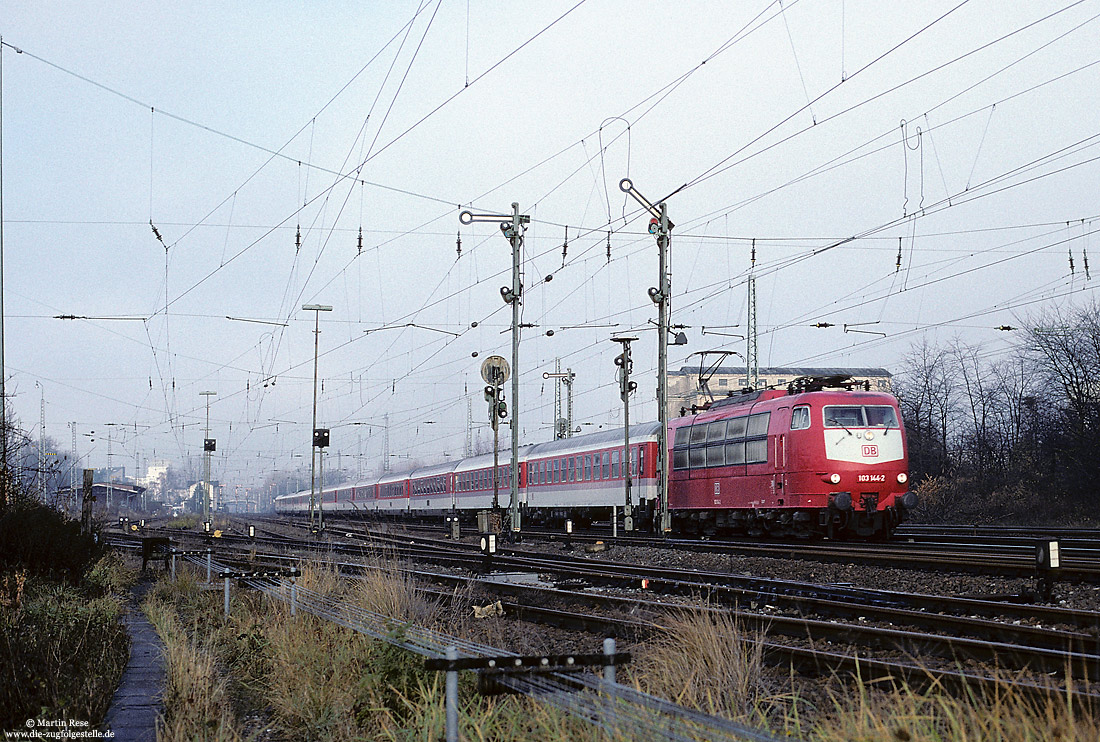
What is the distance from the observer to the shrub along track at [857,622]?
24.9 feet

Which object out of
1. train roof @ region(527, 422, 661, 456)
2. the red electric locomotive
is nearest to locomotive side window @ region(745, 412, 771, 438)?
the red electric locomotive

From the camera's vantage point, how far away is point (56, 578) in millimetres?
16469

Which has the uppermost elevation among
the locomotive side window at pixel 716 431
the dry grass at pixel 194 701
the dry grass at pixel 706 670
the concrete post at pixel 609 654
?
the locomotive side window at pixel 716 431

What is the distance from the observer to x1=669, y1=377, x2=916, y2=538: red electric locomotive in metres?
22.4

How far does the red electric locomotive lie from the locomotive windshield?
0.07ft

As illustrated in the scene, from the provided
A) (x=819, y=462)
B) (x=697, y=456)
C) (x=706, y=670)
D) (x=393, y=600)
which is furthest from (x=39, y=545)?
(x=697, y=456)

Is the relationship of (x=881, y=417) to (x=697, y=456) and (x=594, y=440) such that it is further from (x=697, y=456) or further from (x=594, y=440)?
(x=594, y=440)

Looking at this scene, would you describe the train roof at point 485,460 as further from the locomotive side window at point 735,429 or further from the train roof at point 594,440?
the locomotive side window at point 735,429

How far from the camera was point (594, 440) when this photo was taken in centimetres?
3691

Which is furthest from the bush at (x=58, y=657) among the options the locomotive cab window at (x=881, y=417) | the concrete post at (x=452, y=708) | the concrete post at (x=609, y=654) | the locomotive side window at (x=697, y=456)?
the locomotive side window at (x=697, y=456)

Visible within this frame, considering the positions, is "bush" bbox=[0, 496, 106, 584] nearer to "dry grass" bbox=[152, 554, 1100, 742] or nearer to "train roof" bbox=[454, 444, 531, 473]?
"dry grass" bbox=[152, 554, 1100, 742]

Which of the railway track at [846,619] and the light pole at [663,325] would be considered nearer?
the railway track at [846,619]

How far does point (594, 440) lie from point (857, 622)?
2607 centimetres

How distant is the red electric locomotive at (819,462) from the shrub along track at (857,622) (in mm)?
5970
